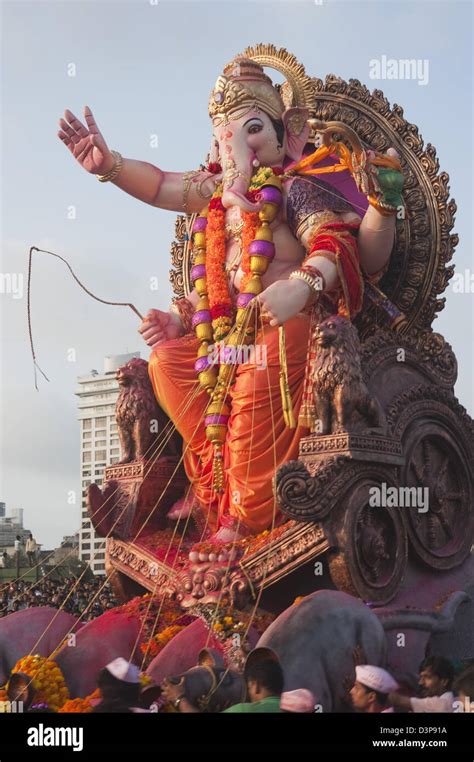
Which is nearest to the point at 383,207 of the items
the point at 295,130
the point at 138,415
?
the point at 295,130

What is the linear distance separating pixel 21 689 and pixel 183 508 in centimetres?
222

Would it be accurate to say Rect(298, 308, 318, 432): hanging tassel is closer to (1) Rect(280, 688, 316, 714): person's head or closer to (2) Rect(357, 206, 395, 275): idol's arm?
(2) Rect(357, 206, 395, 275): idol's arm

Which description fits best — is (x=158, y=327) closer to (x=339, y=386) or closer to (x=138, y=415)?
(x=138, y=415)

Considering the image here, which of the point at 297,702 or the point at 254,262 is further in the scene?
the point at 254,262

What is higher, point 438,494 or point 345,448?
point 345,448

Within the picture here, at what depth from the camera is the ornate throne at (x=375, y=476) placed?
8094 mm

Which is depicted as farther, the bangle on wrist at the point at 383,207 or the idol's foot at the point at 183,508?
the idol's foot at the point at 183,508

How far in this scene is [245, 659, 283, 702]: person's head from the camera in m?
6.95

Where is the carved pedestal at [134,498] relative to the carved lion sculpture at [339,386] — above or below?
below

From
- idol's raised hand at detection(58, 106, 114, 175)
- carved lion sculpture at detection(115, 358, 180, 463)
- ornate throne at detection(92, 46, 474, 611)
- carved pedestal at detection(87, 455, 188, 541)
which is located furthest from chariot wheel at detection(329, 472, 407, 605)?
idol's raised hand at detection(58, 106, 114, 175)

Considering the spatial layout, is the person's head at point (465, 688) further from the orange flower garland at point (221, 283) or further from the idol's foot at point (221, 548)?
the orange flower garland at point (221, 283)

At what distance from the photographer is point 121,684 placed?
7.00 m

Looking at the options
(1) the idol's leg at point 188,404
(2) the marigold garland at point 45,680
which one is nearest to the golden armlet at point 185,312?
(1) the idol's leg at point 188,404
